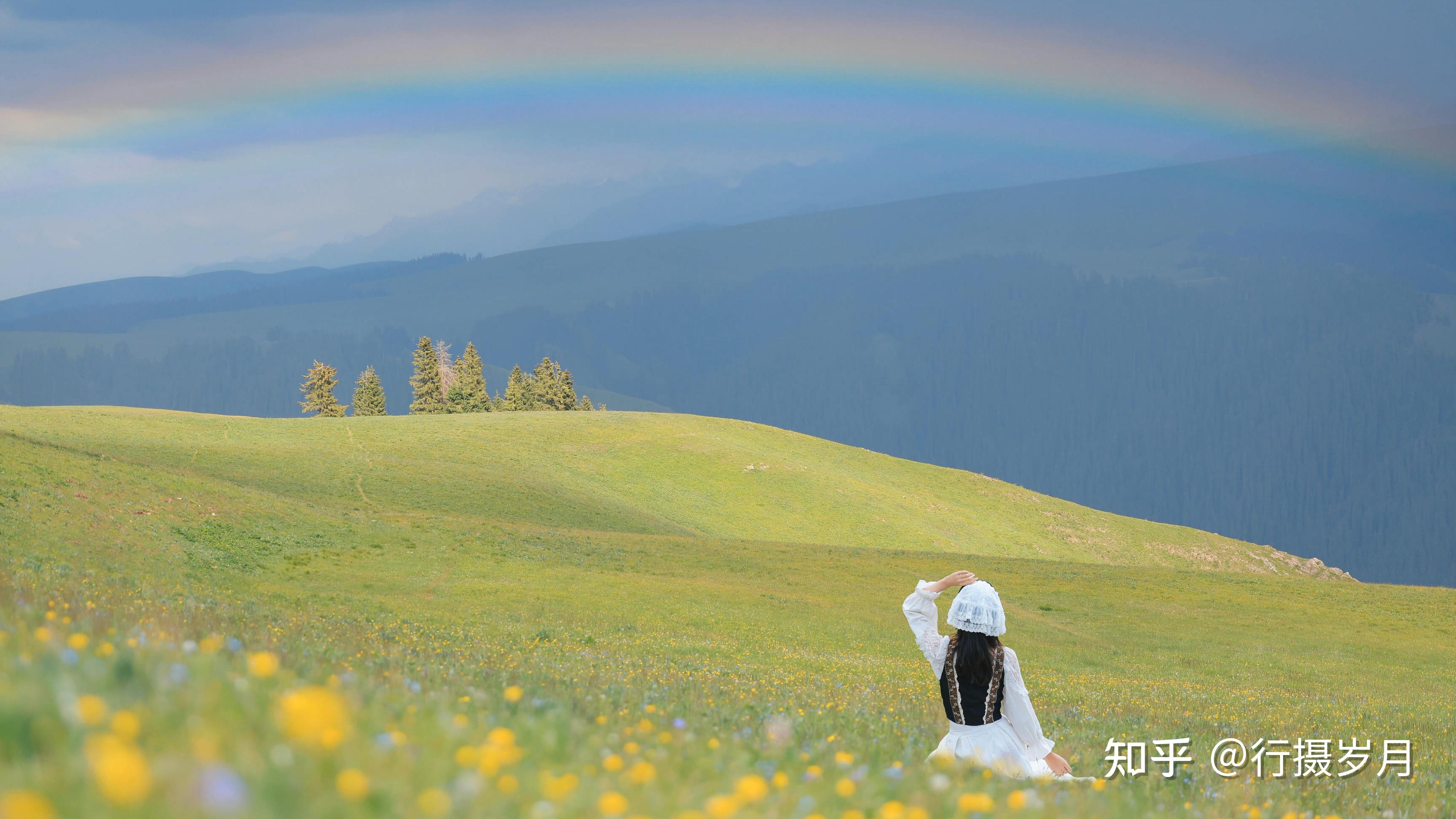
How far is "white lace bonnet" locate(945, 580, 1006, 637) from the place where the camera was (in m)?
8.07

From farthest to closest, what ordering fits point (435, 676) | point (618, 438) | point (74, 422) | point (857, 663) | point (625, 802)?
point (618, 438), point (74, 422), point (857, 663), point (435, 676), point (625, 802)

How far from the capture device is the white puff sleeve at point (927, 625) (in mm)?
8750

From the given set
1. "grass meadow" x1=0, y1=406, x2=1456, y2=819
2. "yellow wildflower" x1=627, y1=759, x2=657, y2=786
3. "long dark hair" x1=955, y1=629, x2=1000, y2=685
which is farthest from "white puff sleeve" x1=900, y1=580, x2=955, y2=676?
"yellow wildflower" x1=627, y1=759, x2=657, y2=786

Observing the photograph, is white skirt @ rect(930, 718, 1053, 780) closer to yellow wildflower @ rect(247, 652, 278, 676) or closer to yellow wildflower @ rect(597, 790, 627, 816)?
yellow wildflower @ rect(597, 790, 627, 816)

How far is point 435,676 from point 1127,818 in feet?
19.5

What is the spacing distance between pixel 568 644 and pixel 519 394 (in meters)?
104

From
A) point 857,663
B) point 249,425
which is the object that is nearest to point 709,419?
point 249,425

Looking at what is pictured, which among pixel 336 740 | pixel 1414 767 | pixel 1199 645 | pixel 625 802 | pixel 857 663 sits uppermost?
pixel 336 740

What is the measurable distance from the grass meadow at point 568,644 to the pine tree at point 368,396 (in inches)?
1425

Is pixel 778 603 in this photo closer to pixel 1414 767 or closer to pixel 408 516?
pixel 408 516

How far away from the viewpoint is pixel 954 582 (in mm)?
8914

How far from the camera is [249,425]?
77.0 metres

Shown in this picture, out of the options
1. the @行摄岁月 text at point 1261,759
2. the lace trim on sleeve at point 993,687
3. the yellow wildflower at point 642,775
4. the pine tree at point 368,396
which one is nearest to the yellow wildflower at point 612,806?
the yellow wildflower at point 642,775

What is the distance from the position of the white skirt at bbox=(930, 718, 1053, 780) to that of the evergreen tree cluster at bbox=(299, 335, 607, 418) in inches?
4077
